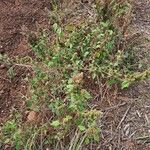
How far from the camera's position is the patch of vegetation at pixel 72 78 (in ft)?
7.50

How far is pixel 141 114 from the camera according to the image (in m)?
2.51

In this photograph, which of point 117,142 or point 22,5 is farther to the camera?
point 22,5

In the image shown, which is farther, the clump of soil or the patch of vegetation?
the clump of soil

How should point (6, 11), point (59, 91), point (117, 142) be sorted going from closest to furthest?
point (117, 142), point (59, 91), point (6, 11)

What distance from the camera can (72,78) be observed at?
2293 millimetres

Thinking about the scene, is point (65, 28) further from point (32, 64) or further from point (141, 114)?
point (141, 114)

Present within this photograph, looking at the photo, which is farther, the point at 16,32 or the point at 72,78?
the point at 16,32

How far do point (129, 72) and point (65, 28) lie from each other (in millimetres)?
620

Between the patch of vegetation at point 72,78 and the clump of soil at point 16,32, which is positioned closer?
the patch of vegetation at point 72,78

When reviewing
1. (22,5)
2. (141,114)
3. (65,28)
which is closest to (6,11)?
(22,5)

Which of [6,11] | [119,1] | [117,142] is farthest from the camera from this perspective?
[6,11]

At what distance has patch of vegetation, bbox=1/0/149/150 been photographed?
2.29m

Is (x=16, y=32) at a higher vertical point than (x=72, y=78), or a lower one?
lower

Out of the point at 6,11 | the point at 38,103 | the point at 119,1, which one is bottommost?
the point at 38,103
